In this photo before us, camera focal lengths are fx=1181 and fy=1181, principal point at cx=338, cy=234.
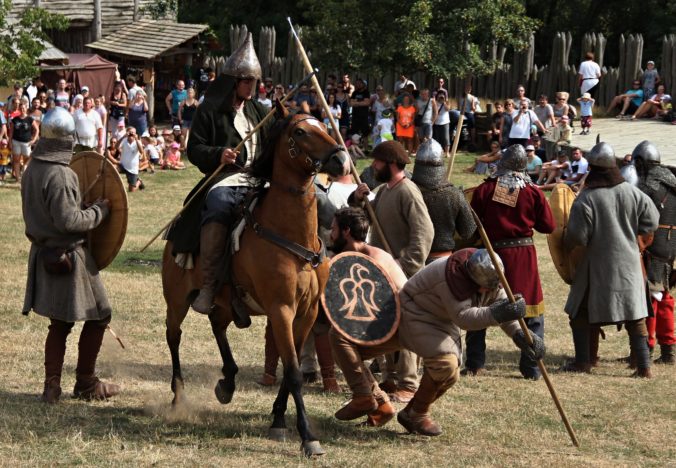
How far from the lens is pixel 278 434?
24.0ft

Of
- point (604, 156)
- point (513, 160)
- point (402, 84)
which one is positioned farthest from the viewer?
point (402, 84)

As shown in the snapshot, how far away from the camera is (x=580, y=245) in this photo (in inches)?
387

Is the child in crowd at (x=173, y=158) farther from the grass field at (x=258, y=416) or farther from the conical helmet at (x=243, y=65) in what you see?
the conical helmet at (x=243, y=65)

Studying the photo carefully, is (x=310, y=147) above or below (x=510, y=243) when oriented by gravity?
above

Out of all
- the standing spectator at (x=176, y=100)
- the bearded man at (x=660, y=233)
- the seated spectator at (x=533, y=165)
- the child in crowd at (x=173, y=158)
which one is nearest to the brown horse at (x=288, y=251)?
the bearded man at (x=660, y=233)

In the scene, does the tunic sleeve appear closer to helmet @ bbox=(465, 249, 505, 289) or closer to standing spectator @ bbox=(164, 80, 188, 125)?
helmet @ bbox=(465, 249, 505, 289)

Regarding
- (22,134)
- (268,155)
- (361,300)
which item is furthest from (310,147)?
(22,134)

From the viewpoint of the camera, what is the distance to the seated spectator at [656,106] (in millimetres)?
26703

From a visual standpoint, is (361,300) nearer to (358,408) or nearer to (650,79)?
(358,408)

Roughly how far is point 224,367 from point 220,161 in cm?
145

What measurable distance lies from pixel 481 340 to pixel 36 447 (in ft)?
13.5

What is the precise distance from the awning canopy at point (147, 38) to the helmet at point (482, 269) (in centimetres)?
2676

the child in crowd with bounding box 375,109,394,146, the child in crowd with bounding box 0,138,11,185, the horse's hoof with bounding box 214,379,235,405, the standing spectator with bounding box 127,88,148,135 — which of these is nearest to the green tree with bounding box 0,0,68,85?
the child in crowd with bounding box 0,138,11,185

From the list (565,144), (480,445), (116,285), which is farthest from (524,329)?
(565,144)
